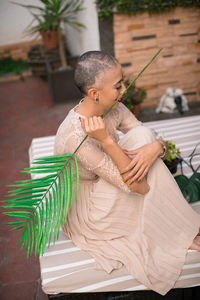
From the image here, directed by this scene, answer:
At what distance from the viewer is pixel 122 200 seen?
1.46m

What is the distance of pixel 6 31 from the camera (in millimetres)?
6191

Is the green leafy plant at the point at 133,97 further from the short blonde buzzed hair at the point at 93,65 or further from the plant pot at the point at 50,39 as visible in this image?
the plant pot at the point at 50,39

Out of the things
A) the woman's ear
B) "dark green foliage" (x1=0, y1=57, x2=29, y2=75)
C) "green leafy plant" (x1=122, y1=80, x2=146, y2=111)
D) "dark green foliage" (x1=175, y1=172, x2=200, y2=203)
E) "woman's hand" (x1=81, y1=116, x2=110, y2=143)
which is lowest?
"dark green foliage" (x1=175, y1=172, x2=200, y2=203)

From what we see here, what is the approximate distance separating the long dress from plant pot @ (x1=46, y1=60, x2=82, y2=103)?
304 centimetres

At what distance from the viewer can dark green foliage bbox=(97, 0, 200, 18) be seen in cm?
326

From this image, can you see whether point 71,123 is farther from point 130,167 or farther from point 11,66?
point 11,66

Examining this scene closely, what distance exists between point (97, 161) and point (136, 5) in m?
2.54

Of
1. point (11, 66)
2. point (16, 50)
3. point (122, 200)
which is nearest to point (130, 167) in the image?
point (122, 200)

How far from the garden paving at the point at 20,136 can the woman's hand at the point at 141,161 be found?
40.2 inches

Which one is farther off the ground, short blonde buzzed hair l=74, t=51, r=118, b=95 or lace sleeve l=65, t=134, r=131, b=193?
short blonde buzzed hair l=74, t=51, r=118, b=95

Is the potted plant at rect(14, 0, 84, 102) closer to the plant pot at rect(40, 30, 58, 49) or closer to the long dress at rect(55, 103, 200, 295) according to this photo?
the plant pot at rect(40, 30, 58, 49)

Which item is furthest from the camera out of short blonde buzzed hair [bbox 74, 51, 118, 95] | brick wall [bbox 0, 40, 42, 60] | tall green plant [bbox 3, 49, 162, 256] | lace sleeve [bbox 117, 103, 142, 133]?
brick wall [bbox 0, 40, 42, 60]

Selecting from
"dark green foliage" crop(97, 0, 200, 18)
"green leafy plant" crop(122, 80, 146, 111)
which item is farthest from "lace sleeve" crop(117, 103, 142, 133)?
"dark green foliage" crop(97, 0, 200, 18)

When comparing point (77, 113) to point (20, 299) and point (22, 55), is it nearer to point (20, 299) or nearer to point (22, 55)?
point (20, 299)
